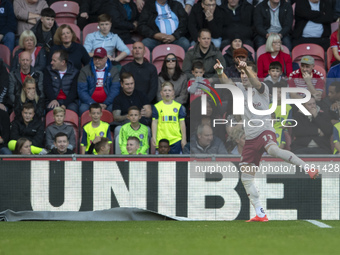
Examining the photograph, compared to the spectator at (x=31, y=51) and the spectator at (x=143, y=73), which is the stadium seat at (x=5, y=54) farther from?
the spectator at (x=143, y=73)

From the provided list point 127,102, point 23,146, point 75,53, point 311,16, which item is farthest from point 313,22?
point 23,146

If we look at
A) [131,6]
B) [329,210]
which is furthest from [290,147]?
[131,6]

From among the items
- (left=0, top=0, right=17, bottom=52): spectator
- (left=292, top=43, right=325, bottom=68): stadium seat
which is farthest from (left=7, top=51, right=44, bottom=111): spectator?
(left=292, top=43, right=325, bottom=68): stadium seat

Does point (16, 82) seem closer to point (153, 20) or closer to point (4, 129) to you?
point (4, 129)

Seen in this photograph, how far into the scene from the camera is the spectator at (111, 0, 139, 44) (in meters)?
13.9

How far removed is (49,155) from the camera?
10500 mm

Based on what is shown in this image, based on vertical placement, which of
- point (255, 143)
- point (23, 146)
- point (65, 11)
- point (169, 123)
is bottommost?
point (23, 146)

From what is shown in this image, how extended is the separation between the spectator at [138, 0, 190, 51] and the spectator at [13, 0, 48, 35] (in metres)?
2.09

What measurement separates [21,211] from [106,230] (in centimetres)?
280

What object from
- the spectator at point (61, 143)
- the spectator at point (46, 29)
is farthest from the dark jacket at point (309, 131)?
the spectator at point (46, 29)

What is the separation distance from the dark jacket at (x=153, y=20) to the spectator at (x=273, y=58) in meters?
1.87

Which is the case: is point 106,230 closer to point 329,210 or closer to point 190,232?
point 190,232

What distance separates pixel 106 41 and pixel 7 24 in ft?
6.86

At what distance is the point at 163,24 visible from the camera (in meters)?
13.8
